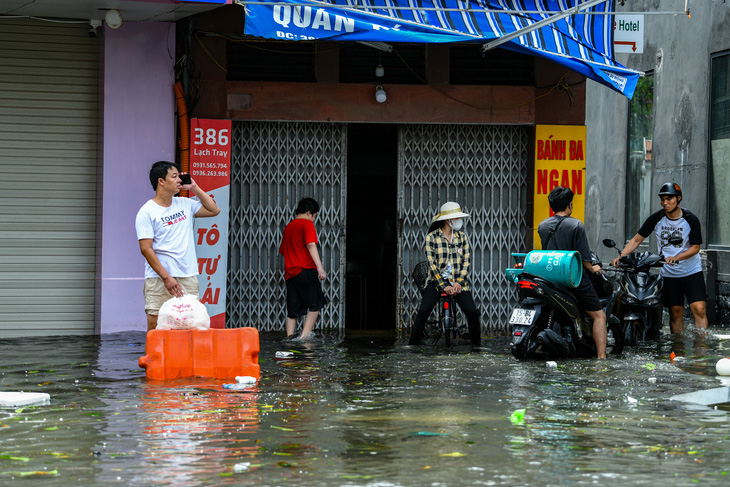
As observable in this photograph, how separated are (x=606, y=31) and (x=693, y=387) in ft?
19.4

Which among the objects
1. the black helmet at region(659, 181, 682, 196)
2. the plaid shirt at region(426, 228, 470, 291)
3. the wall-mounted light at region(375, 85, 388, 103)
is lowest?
the plaid shirt at region(426, 228, 470, 291)

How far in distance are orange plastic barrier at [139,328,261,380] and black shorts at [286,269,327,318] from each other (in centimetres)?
319

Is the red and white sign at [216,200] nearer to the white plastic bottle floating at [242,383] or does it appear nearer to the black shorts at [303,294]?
the black shorts at [303,294]

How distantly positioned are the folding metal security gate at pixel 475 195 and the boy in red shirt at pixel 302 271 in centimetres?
181

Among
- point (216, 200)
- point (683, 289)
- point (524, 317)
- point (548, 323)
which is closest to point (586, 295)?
point (548, 323)

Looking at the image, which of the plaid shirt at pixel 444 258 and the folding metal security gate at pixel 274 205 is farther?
the folding metal security gate at pixel 274 205

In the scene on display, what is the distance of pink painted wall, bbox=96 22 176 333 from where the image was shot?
12117mm

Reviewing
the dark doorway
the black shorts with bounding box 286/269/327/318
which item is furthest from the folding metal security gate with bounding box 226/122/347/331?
the black shorts with bounding box 286/269/327/318

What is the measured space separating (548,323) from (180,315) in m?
3.83

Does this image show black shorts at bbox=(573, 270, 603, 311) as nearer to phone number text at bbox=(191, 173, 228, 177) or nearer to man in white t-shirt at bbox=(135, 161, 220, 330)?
man in white t-shirt at bbox=(135, 161, 220, 330)

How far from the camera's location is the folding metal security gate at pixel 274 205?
13.1 m

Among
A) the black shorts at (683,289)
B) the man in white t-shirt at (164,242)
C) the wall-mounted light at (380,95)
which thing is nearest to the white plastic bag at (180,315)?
the man in white t-shirt at (164,242)

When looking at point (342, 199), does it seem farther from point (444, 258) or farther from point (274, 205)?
point (444, 258)

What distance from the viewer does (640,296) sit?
11.7 meters
